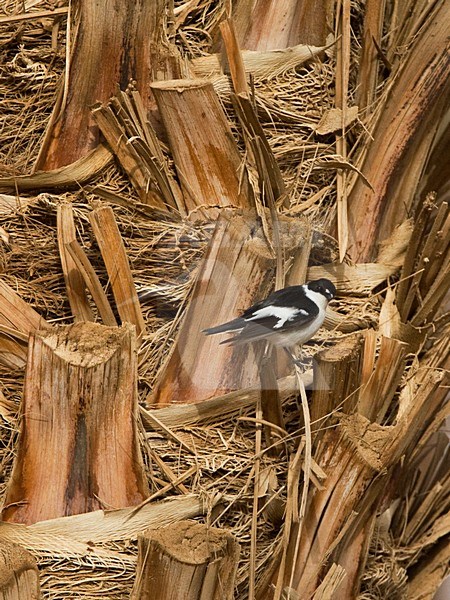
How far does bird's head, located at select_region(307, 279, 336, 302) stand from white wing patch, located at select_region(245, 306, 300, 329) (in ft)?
0.19

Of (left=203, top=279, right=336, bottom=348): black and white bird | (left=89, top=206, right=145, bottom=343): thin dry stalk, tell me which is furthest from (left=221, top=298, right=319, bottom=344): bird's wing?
(left=89, top=206, right=145, bottom=343): thin dry stalk

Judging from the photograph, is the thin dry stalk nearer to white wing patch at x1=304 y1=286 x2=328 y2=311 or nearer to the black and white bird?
the black and white bird

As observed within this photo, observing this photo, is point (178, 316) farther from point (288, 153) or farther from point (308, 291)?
point (288, 153)

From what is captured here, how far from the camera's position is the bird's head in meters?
1.09

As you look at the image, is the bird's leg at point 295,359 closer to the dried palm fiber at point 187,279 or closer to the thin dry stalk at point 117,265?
the dried palm fiber at point 187,279

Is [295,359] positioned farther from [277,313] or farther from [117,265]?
[117,265]

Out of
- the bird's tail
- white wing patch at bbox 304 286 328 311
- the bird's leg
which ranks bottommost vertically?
the bird's leg

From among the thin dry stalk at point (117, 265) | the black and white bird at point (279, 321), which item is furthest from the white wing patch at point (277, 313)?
the thin dry stalk at point (117, 265)

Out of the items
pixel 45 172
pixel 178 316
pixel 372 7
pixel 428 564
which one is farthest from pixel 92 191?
pixel 428 564

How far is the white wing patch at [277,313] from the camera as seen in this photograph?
1039 millimetres

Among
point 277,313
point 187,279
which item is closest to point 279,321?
point 277,313

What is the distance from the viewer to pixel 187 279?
1074 millimetres

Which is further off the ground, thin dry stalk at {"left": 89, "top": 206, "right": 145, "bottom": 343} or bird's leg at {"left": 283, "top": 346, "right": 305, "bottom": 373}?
thin dry stalk at {"left": 89, "top": 206, "right": 145, "bottom": 343}

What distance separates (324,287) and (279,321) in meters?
0.09
